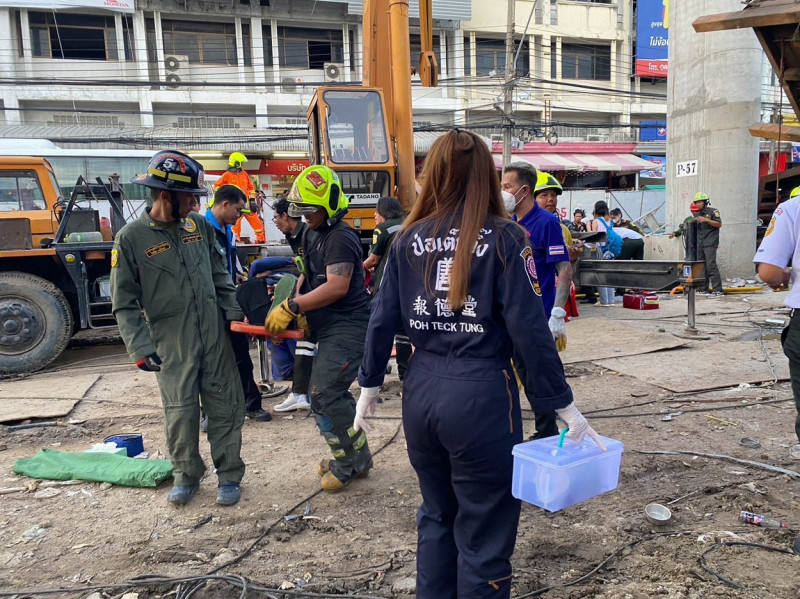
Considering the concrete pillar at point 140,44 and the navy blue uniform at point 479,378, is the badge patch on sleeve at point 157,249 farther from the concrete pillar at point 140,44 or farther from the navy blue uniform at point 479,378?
the concrete pillar at point 140,44

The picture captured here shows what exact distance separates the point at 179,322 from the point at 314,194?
1075 mm

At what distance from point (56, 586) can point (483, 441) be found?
2.19 metres

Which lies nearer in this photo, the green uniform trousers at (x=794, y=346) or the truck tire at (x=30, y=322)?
the green uniform trousers at (x=794, y=346)

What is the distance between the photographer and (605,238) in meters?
10.5

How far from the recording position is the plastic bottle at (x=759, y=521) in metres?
3.02

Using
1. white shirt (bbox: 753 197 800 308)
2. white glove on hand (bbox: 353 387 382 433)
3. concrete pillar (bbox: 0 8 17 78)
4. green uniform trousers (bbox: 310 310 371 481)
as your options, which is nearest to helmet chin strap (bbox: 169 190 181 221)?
green uniform trousers (bbox: 310 310 371 481)

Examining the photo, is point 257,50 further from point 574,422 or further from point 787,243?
point 574,422

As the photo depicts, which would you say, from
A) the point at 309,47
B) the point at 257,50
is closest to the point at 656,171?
the point at 309,47

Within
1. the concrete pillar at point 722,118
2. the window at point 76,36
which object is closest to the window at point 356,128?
the concrete pillar at point 722,118

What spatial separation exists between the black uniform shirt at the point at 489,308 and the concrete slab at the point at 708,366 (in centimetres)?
404

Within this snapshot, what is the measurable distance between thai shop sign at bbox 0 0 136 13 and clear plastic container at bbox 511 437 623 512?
91.8 ft

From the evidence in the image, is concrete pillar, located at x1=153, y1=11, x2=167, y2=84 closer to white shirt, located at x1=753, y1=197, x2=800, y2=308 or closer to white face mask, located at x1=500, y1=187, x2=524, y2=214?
white face mask, located at x1=500, y1=187, x2=524, y2=214

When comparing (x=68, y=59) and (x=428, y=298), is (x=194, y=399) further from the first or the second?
(x=68, y=59)

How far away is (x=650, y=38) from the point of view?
103 feet
